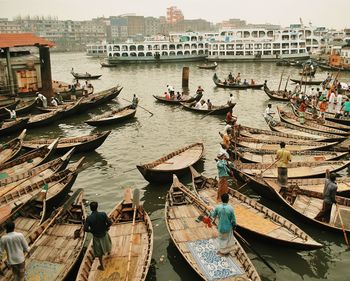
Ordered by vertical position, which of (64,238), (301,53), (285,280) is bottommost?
(285,280)

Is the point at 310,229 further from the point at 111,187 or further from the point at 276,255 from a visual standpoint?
the point at 111,187

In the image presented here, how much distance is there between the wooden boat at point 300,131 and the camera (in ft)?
61.7

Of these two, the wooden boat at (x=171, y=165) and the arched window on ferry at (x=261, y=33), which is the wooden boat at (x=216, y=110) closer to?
the wooden boat at (x=171, y=165)

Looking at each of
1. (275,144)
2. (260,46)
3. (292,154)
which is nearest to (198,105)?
(275,144)

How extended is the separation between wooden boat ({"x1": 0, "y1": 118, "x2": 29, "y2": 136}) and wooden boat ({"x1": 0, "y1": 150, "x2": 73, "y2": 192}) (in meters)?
8.59

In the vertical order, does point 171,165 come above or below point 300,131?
below

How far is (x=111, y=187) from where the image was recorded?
16.4m

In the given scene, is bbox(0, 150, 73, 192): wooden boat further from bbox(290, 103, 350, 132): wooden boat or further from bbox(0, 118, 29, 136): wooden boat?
bbox(290, 103, 350, 132): wooden boat

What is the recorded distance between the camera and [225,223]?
29.8ft

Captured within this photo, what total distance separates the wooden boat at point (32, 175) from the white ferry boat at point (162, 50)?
241ft

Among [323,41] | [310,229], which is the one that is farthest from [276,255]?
[323,41]

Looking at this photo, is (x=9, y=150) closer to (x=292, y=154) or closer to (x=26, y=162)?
(x=26, y=162)

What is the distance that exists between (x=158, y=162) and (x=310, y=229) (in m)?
7.35

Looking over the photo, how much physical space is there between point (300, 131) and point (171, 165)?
894 centimetres
